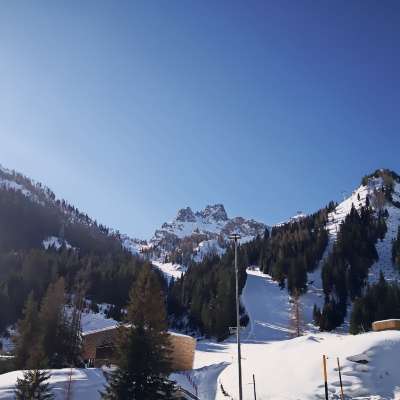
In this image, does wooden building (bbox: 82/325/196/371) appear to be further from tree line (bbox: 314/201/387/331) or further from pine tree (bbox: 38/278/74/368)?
tree line (bbox: 314/201/387/331)

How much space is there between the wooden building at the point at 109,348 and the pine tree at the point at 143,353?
20.1 m

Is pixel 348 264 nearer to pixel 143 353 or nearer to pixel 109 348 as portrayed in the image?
pixel 109 348

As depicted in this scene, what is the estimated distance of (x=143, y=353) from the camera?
1115 inches

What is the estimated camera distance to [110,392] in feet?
89.7

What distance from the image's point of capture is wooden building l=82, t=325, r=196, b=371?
171 ft

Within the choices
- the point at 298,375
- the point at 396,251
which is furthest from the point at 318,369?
the point at 396,251

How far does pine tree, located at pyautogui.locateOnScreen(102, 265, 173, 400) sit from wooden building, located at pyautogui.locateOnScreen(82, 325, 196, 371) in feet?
65.9

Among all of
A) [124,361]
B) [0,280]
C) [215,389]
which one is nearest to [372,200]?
[0,280]

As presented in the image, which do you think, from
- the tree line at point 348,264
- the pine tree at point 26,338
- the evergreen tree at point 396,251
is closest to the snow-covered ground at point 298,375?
the pine tree at point 26,338

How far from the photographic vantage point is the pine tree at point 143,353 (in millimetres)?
27566

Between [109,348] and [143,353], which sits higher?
[109,348]

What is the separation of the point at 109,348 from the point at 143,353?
88.8ft

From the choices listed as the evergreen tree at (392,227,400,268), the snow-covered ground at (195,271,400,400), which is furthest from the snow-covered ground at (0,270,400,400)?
the evergreen tree at (392,227,400,268)

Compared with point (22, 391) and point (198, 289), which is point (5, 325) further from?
point (22, 391)
